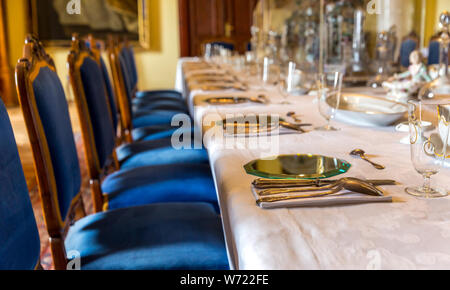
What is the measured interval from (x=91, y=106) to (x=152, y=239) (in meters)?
0.58

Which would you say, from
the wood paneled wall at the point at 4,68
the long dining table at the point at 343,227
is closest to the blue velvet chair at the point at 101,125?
the long dining table at the point at 343,227

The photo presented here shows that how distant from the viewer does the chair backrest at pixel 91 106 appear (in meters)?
1.40

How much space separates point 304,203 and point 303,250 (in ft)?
0.45

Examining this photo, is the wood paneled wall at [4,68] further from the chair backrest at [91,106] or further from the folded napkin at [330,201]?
the folded napkin at [330,201]

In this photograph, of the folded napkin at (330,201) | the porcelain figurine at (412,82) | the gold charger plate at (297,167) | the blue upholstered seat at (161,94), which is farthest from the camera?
the blue upholstered seat at (161,94)

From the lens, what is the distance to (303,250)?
536 millimetres

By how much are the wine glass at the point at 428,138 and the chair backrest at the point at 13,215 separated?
64 centimetres

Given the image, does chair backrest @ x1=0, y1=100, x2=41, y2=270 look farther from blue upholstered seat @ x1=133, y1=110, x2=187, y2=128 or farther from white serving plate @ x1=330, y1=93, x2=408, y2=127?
blue upholstered seat @ x1=133, y1=110, x2=187, y2=128

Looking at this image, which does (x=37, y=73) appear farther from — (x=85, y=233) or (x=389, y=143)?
(x=389, y=143)

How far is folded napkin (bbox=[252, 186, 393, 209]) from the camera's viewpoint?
666mm

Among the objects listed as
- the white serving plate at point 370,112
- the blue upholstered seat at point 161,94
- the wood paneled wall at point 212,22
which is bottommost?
the blue upholstered seat at point 161,94

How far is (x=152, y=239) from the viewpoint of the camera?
1.09m
